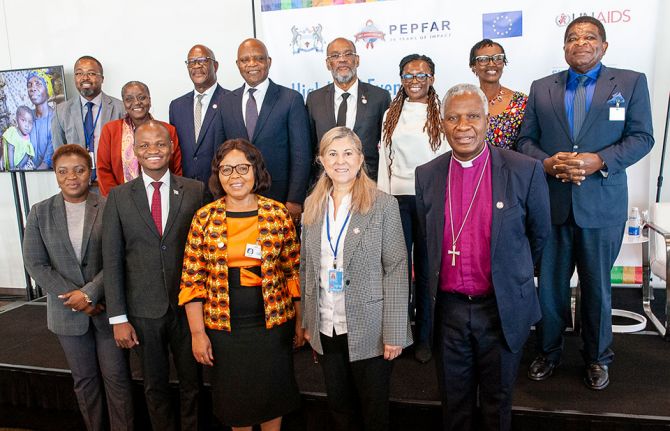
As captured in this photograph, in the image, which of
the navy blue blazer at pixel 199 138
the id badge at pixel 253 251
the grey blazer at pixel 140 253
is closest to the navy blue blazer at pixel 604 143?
the id badge at pixel 253 251

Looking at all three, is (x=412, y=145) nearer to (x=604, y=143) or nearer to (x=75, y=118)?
(x=604, y=143)

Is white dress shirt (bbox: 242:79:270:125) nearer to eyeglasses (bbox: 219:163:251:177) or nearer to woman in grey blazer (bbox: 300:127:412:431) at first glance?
eyeglasses (bbox: 219:163:251:177)

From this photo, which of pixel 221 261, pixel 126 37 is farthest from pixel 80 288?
pixel 126 37

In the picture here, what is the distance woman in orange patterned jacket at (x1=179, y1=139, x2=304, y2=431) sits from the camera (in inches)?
84.5

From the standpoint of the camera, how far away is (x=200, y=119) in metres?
3.29

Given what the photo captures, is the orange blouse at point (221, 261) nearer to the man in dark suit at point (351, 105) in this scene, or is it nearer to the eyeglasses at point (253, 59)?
the man in dark suit at point (351, 105)

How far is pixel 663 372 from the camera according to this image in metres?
2.74

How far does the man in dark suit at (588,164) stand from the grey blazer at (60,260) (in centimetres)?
224

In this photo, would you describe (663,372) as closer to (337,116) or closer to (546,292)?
(546,292)

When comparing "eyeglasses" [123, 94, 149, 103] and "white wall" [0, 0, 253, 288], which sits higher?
"white wall" [0, 0, 253, 288]

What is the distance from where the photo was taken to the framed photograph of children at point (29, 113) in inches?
193

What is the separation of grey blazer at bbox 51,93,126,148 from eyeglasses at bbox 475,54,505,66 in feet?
8.84

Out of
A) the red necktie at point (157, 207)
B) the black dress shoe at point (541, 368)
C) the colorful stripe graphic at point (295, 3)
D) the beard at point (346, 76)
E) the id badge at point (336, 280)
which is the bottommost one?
the black dress shoe at point (541, 368)

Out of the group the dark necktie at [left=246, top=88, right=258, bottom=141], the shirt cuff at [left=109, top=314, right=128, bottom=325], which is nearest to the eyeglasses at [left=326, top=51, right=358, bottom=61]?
the dark necktie at [left=246, top=88, right=258, bottom=141]
